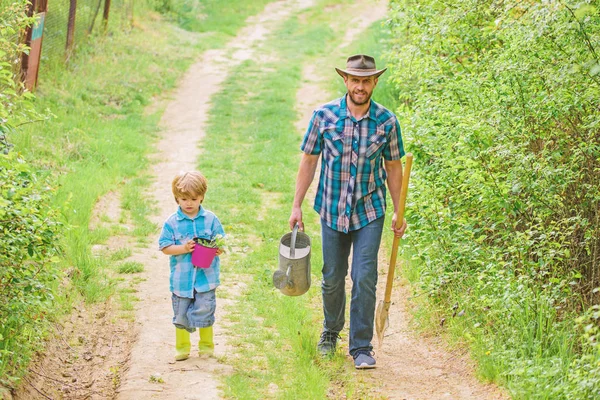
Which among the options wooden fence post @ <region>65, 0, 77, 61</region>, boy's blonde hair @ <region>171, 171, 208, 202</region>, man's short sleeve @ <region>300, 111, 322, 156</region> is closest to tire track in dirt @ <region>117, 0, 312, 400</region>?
boy's blonde hair @ <region>171, 171, 208, 202</region>

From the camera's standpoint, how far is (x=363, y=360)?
20.2 ft

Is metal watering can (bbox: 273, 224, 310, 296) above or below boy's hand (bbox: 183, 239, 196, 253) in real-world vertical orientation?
below

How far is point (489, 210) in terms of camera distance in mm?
6789

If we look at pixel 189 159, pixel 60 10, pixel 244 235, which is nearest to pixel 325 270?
pixel 244 235

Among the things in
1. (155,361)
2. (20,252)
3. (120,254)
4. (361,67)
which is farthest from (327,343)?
(120,254)

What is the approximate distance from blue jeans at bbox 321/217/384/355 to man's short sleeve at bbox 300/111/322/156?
1.69 feet

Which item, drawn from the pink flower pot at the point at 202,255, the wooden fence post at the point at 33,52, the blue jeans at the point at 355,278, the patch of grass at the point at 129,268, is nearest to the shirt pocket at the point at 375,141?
the blue jeans at the point at 355,278

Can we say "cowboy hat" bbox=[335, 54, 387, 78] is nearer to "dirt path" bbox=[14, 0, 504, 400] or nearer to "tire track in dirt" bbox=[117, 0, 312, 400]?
"dirt path" bbox=[14, 0, 504, 400]

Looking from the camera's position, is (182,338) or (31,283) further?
(182,338)

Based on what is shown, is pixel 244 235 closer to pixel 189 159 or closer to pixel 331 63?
pixel 189 159

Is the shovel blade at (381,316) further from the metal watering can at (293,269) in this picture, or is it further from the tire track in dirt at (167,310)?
the tire track in dirt at (167,310)

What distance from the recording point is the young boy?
237 inches

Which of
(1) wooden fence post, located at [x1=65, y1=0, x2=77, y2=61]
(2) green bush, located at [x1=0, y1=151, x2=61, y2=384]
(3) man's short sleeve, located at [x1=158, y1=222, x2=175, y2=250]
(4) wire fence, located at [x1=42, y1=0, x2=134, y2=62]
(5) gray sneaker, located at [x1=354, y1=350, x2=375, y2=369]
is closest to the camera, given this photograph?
(2) green bush, located at [x1=0, y1=151, x2=61, y2=384]

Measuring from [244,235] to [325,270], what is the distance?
3.55 meters
